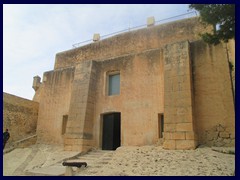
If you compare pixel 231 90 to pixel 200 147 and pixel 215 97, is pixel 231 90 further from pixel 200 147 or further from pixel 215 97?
pixel 200 147

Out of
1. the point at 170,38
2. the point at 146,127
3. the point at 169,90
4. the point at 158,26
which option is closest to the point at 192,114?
the point at 169,90

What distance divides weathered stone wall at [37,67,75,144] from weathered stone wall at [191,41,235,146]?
6901mm

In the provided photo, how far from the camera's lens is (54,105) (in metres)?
13.5

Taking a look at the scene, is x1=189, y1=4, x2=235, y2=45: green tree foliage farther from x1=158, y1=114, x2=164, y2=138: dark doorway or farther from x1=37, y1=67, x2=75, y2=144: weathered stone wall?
x1=37, y1=67, x2=75, y2=144: weathered stone wall

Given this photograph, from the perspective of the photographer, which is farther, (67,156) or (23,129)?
(23,129)

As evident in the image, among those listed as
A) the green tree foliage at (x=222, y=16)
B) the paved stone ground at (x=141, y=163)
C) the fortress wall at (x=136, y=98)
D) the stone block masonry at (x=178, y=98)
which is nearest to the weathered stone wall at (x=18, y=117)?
the paved stone ground at (x=141, y=163)

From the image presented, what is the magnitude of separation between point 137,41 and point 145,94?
355cm

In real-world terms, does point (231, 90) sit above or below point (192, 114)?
above

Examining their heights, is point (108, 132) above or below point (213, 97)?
below

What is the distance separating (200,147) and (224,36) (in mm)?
4107

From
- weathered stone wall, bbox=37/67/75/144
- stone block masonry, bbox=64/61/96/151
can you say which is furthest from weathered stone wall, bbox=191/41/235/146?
weathered stone wall, bbox=37/67/75/144

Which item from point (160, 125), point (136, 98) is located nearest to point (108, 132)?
point (136, 98)

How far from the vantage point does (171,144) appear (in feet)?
29.0

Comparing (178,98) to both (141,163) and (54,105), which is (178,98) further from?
(54,105)
